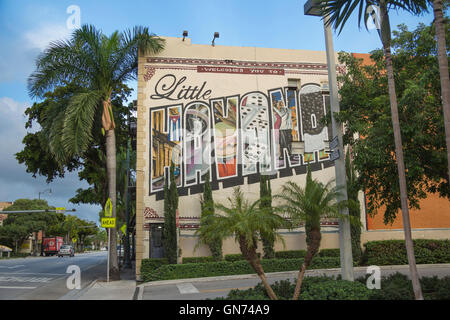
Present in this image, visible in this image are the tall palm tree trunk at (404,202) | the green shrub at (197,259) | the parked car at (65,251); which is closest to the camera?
the tall palm tree trunk at (404,202)

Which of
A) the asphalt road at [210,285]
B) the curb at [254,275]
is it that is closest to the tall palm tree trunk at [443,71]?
the asphalt road at [210,285]

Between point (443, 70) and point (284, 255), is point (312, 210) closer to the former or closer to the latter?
point (443, 70)

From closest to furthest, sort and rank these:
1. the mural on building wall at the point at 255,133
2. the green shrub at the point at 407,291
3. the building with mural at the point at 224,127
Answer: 1. the green shrub at the point at 407,291
2. the building with mural at the point at 224,127
3. the mural on building wall at the point at 255,133

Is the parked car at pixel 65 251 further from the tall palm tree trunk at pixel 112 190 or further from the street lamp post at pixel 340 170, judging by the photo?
the street lamp post at pixel 340 170

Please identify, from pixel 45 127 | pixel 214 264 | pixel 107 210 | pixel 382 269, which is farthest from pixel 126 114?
pixel 382 269

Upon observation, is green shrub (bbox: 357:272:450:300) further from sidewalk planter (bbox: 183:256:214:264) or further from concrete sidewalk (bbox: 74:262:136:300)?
sidewalk planter (bbox: 183:256:214:264)

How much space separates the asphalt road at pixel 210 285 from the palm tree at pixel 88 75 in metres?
4.29

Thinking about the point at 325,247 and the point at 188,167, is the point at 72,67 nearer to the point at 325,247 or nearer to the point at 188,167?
the point at 188,167

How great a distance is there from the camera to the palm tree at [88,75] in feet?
62.0

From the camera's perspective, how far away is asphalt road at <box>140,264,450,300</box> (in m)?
14.1

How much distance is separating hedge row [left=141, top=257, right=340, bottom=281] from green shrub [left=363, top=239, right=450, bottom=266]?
2.01m

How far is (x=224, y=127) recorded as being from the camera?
21.7 m

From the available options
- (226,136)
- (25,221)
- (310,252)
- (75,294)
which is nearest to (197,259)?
(75,294)
